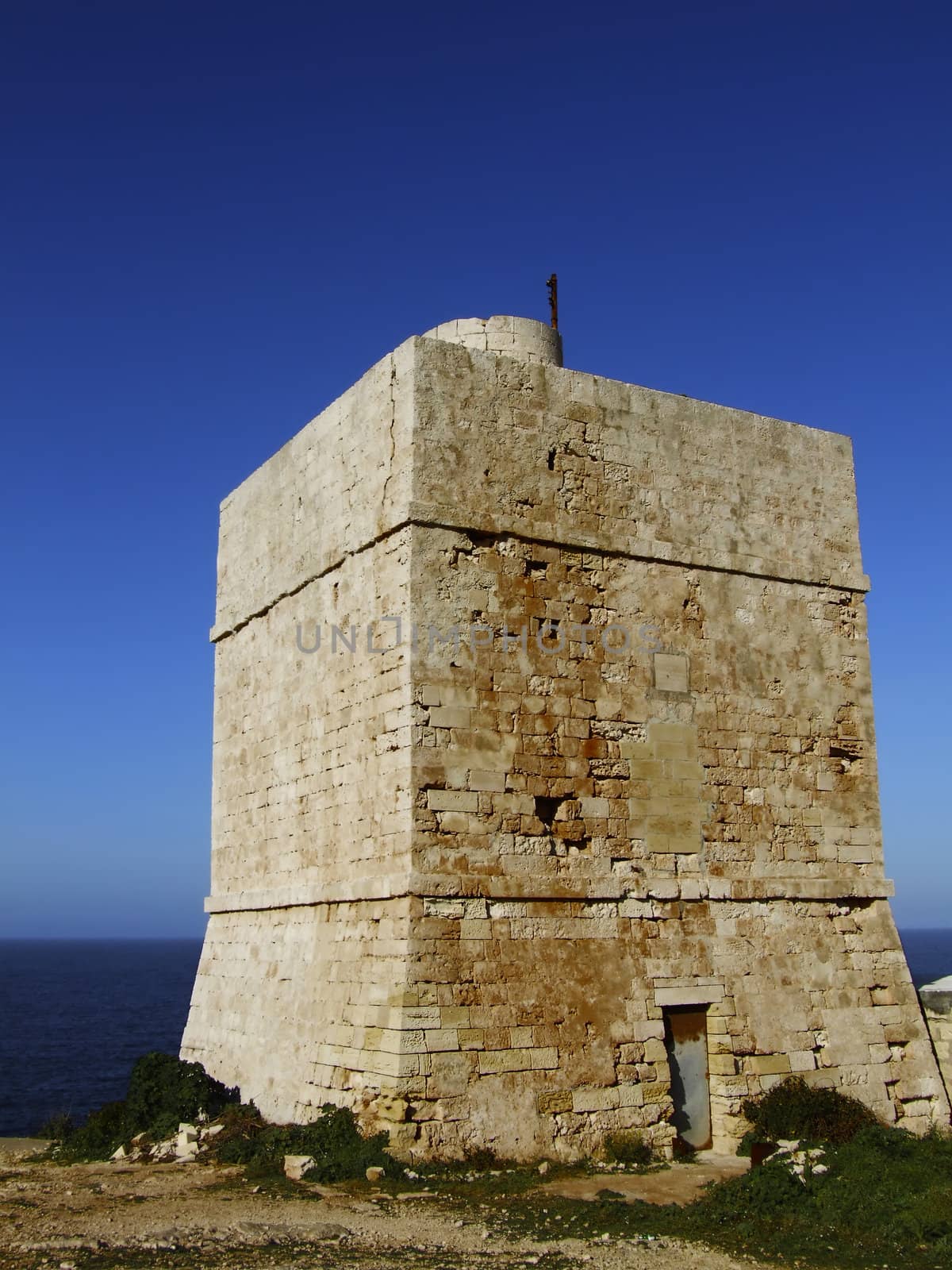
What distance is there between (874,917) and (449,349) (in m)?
6.83

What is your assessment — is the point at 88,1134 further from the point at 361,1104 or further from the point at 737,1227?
the point at 737,1227

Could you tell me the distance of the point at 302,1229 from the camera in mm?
7918

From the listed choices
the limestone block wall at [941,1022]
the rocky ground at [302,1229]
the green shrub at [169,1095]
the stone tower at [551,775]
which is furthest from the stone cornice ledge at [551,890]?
the rocky ground at [302,1229]

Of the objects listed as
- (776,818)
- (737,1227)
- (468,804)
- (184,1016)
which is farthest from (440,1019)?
(184,1016)

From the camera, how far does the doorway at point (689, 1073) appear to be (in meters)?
10.8

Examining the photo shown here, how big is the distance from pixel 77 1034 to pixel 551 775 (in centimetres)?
3802

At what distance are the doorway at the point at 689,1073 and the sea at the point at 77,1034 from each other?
11234 mm

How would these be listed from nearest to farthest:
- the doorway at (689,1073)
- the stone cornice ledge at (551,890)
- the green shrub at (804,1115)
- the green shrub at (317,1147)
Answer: the green shrub at (317,1147) → the stone cornice ledge at (551,890) → the green shrub at (804,1115) → the doorway at (689,1073)

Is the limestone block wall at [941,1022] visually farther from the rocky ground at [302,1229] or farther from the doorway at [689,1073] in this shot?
the rocky ground at [302,1229]

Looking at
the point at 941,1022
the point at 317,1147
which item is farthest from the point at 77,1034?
the point at 317,1147

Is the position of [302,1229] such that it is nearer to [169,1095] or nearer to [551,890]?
[551,890]

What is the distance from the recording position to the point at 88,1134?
1164 cm

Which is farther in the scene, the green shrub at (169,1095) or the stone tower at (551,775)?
the green shrub at (169,1095)

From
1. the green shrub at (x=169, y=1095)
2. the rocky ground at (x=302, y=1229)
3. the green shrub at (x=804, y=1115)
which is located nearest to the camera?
the rocky ground at (x=302, y=1229)
